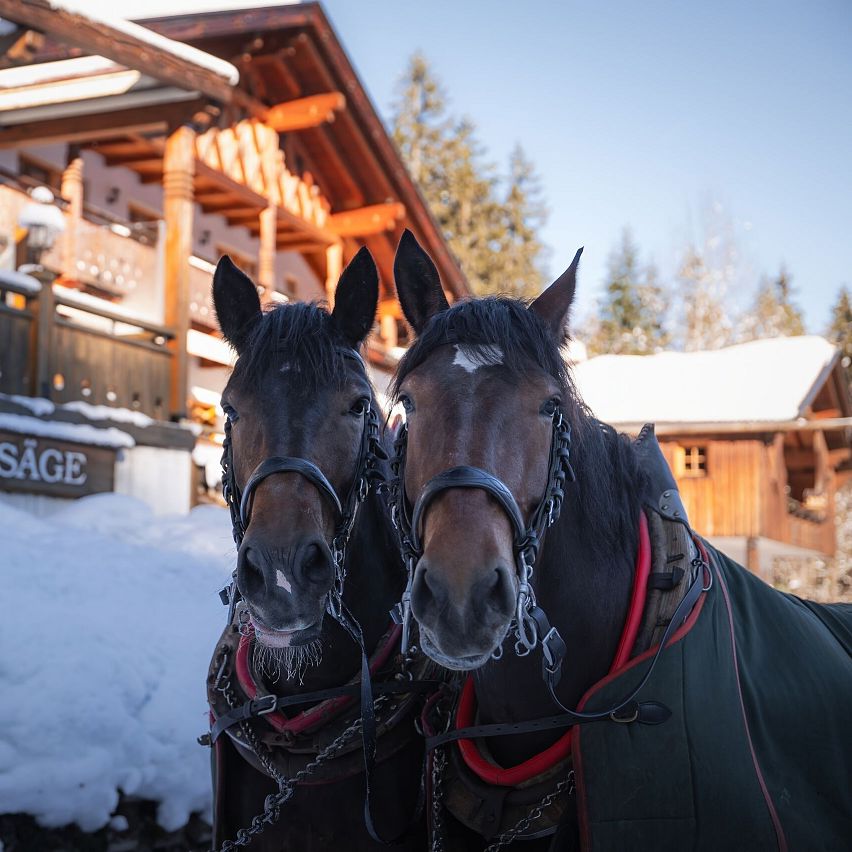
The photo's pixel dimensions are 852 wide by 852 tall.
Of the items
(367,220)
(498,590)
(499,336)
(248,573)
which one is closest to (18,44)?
(248,573)

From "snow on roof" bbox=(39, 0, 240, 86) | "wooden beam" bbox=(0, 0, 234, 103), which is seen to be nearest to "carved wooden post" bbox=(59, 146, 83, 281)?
"wooden beam" bbox=(0, 0, 234, 103)

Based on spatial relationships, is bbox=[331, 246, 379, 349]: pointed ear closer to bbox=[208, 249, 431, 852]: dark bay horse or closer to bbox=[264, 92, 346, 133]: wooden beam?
bbox=[208, 249, 431, 852]: dark bay horse

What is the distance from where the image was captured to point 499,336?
2635 millimetres

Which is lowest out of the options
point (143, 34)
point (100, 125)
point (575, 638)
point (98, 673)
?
point (98, 673)

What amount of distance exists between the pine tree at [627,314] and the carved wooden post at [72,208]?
2966cm

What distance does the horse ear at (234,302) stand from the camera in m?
3.53

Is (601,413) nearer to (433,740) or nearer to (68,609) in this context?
(68,609)

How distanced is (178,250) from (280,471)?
29.9 feet

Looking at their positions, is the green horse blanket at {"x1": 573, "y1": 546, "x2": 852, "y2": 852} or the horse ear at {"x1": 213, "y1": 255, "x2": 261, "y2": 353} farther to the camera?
the horse ear at {"x1": 213, "y1": 255, "x2": 261, "y2": 353}

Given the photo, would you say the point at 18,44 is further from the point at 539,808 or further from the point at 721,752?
the point at 721,752

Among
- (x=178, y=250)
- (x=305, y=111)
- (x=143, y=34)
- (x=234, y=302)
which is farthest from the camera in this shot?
(x=305, y=111)

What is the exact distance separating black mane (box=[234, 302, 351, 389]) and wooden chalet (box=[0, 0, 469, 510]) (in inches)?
133

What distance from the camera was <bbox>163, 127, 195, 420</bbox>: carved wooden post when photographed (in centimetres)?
1078

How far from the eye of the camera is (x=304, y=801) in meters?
3.29
